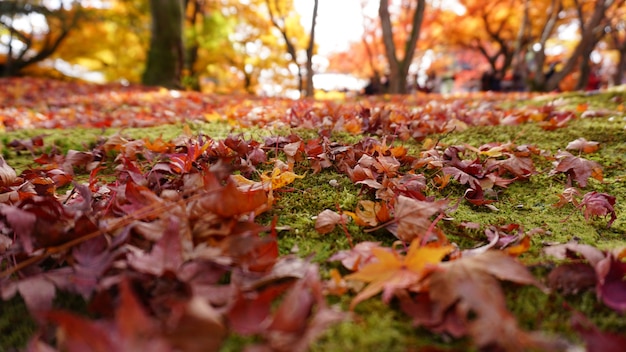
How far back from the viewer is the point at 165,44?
8.59 metres

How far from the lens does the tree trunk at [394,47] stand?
24.2ft

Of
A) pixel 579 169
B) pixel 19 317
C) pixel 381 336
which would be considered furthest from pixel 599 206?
pixel 19 317

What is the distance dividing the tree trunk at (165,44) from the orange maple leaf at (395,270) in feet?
29.4

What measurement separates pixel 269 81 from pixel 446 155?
18.3 metres

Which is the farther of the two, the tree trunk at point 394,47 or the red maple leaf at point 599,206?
the tree trunk at point 394,47

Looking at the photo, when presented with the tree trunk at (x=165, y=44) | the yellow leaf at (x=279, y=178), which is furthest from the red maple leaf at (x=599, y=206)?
the tree trunk at (x=165, y=44)

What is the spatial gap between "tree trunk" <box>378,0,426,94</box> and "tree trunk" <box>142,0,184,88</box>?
456 cm

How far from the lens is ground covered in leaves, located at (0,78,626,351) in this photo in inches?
25.0

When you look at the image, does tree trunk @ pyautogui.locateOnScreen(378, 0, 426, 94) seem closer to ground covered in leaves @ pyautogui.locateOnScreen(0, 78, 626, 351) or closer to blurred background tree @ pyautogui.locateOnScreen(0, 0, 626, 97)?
blurred background tree @ pyautogui.locateOnScreen(0, 0, 626, 97)

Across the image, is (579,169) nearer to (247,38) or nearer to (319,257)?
(319,257)

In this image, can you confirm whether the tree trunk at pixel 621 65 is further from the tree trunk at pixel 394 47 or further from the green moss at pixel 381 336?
the green moss at pixel 381 336

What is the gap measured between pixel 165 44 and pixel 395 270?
→ 29.9 ft

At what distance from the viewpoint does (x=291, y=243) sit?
1050 mm

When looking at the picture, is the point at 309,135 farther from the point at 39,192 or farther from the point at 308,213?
the point at 39,192
